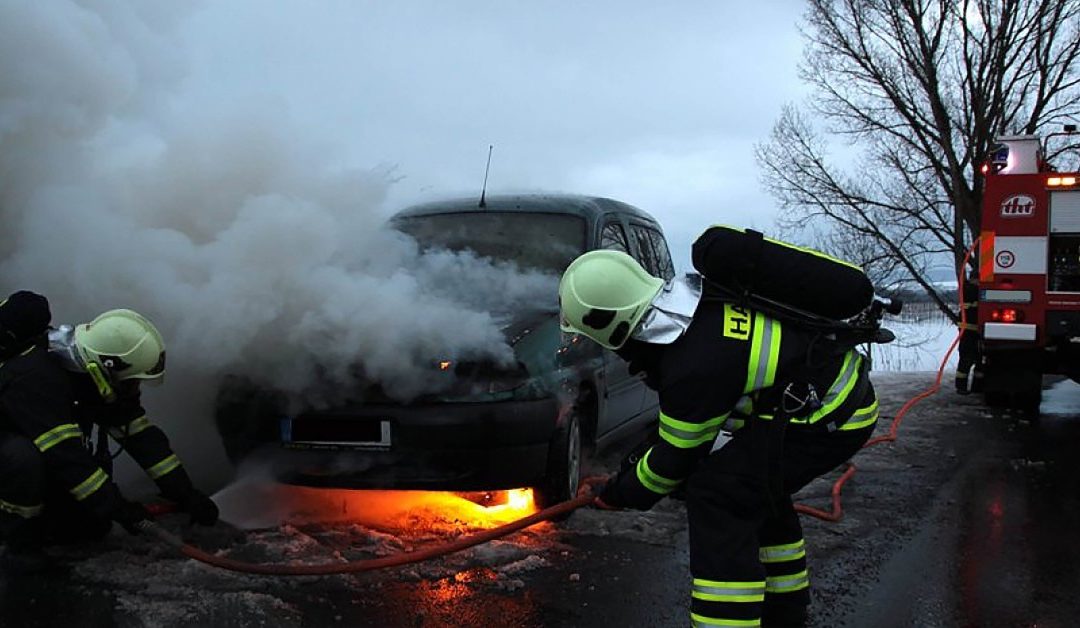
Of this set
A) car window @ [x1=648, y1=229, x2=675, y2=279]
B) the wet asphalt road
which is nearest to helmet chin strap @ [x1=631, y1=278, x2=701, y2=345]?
the wet asphalt road

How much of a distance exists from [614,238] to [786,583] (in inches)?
113

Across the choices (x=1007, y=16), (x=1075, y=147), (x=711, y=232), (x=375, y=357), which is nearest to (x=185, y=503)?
(x=375, y=357)

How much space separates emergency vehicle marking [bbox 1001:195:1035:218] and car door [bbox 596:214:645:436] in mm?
3820

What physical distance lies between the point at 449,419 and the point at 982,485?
364cm

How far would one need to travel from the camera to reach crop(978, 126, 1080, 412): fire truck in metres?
7.25

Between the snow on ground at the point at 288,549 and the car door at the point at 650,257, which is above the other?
the car door at the point at 650,257

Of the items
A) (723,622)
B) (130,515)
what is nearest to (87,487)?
(130,515)

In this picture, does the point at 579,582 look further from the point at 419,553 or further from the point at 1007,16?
the point at 1007,16

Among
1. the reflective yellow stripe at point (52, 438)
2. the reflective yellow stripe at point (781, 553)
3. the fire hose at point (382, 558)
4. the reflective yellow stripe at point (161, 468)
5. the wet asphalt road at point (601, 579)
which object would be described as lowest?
the wet asphalt road at point (601, 579)

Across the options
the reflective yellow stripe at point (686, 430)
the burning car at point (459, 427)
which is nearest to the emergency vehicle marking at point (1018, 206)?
the burning car at point (459, 427)

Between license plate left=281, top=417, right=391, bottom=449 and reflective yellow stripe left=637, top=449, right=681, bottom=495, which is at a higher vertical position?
reflective yellow stripe left=637, top=449, right=681, bottom=495

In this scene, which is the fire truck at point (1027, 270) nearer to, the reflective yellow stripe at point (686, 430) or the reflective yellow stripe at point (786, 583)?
the reflective yellow stripe at point (786, 583)

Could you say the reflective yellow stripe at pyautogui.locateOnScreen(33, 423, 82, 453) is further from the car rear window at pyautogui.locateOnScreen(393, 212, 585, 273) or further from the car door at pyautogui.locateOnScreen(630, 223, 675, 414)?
the car door at pyautogui.locateOnScreen(630, 223, 675, 414)

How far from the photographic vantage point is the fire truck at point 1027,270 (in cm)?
725
